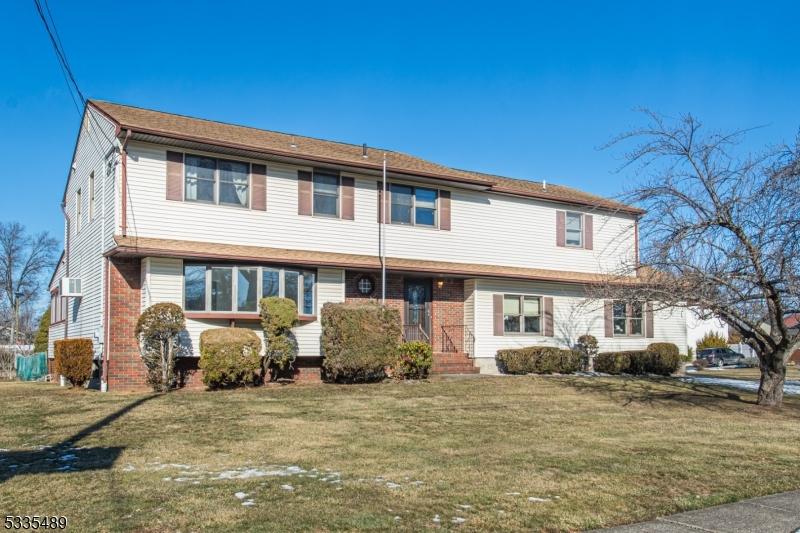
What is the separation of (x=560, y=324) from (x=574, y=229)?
10.9ft

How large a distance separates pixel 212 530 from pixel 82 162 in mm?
17739

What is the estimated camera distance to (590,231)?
24.4m

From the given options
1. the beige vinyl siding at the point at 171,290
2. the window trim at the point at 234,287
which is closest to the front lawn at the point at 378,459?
the beige vinyl siding at the point at 171,290

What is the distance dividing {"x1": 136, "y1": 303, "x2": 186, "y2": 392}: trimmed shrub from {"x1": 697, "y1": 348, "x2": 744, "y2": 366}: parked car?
3246 cm

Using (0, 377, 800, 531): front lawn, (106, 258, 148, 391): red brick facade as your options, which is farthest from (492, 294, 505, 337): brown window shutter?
(106, 258, 148, 391): red brick facade

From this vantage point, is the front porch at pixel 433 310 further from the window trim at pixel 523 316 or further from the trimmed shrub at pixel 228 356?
the trimmed shrub at pixel 228 356

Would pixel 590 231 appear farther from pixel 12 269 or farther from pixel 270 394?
pixel 12 269

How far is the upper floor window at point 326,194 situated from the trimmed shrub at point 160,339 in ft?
16.0

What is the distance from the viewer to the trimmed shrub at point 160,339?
15.4 m

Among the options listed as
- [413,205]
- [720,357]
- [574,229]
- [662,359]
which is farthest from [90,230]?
[720,357]

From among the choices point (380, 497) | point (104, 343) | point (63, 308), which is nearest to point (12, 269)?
point (63, 308)

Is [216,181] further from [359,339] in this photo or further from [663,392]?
[663,392]

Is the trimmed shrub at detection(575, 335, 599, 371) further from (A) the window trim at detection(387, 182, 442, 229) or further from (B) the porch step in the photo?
(A) the window trim at detection(387, 182, 442, 229)

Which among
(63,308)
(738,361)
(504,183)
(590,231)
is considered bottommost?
(738,361)
